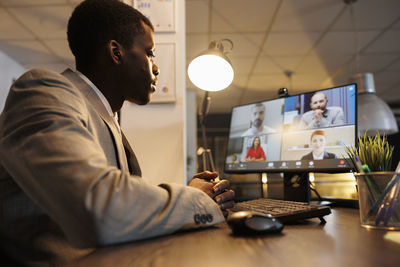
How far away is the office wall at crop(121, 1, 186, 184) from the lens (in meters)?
1.55

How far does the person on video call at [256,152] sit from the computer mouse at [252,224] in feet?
2.32

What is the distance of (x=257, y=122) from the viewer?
4.60 feet

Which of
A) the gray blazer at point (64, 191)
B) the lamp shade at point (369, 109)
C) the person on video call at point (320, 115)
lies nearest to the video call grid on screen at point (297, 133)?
the person on video call at point (320, 115)

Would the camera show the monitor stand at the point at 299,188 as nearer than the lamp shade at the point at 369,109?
Yes

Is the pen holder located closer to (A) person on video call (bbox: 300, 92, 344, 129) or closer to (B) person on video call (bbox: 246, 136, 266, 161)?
(A) person on video call (bbox: 300, 92, 344, 129)

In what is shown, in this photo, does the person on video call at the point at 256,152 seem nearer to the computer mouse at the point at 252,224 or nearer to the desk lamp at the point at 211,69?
the desk lamp at the point at 211,69

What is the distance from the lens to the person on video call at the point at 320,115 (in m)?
1.17

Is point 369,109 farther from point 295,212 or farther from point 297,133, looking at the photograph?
point 295,212

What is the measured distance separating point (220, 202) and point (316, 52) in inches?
145

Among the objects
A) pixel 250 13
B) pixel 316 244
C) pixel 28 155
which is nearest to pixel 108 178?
pixel 28 155

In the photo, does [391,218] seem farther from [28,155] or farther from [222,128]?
[222,128]

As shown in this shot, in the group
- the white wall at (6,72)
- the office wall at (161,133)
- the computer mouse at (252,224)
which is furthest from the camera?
the white wall at (6,72)

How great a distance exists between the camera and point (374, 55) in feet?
13.6

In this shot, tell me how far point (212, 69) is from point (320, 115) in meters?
0.50
